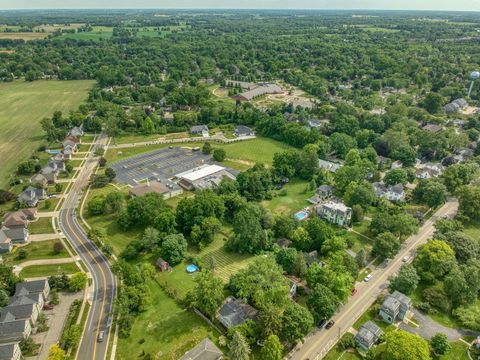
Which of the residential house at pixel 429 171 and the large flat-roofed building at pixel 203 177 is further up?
the residential house at pixel 429 171

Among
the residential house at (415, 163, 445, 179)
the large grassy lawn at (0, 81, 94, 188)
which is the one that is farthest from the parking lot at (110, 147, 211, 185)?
the residential house at (415, 163, 445, 179)

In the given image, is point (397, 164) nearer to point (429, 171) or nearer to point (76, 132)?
point (429, 171)

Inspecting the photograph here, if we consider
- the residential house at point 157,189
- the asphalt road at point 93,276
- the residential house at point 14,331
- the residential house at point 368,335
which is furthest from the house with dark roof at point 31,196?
the residential house at point 368,335

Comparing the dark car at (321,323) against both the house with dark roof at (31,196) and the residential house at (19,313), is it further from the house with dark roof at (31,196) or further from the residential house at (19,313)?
the house with dark roof at (31,196)

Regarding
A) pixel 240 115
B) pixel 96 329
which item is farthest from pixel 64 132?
pixel 96 329

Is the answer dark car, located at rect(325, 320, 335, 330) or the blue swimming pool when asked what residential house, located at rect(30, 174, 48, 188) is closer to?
the blue swimming pool

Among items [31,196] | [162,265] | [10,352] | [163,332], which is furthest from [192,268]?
[31,196]

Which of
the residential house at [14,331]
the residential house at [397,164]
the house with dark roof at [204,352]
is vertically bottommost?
the residential house at [397,164]
